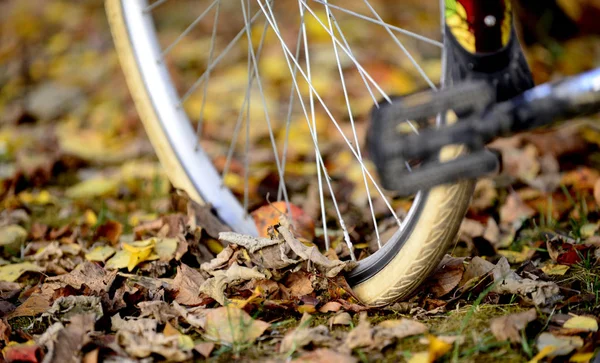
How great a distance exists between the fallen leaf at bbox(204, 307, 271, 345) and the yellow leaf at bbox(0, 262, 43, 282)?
0.58m

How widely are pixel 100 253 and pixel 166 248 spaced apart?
7.4 inches

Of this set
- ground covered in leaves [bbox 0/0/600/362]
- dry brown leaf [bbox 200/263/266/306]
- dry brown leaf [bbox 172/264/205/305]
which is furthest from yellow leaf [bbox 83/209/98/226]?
dry brown leaf [bbox 200/263/266/306]

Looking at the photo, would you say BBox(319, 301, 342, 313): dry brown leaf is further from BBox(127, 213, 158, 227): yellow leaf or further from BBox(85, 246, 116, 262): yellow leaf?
BBox(127, 213, 158, 227): yellow leaf

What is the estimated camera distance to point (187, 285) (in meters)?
1.40

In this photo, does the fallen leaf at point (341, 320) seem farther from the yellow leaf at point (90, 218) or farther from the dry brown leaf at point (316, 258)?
the yellow leaf at point (90, 218)

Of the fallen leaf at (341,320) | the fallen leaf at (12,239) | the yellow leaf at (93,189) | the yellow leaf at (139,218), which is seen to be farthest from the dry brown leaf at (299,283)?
the yellow leaf at (93,189)

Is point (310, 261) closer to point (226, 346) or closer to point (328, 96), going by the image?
point (226, 346)

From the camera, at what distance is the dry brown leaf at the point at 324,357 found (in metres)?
1.10

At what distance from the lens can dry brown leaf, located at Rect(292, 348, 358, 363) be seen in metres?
1.10

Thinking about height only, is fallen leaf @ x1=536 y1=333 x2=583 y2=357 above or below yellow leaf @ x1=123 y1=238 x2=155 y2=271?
below

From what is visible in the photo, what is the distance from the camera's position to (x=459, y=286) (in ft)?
4.51

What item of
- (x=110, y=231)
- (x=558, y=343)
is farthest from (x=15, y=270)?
(x=558, y=343)

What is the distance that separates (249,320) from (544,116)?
0.63 metres

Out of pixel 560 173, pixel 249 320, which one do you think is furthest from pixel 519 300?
pixel 560 173
